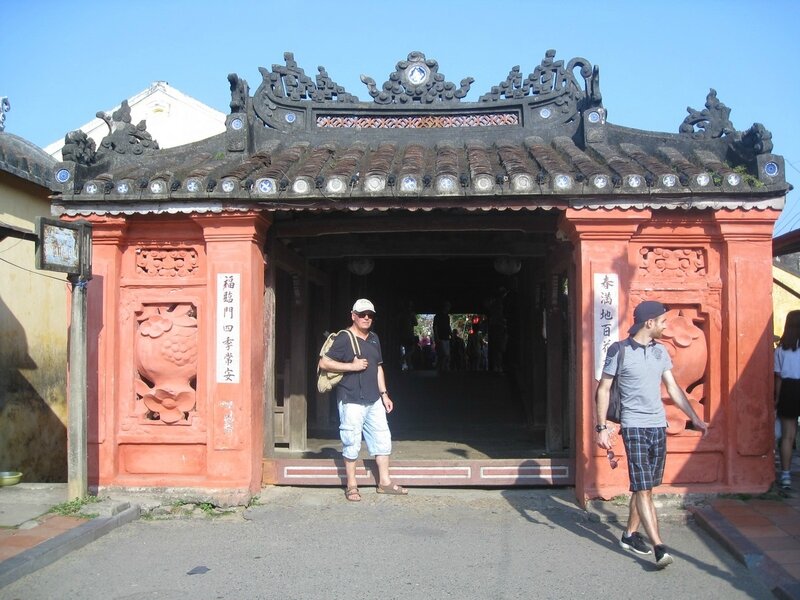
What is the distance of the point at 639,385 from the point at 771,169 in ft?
8.95

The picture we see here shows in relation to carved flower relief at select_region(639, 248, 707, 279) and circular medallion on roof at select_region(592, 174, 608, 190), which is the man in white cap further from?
carved flower relief at select_region(639, 248, 707, 279)

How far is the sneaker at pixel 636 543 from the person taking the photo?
556 centimetres

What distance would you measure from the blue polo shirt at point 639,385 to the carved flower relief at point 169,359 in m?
4.03

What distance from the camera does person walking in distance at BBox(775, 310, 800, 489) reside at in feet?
24.3

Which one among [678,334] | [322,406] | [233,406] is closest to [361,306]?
[233,406]

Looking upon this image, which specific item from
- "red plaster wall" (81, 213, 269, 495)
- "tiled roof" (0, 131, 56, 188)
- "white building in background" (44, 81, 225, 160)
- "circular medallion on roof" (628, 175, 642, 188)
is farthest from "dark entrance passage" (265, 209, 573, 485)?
"white building in background" (44, 81, 225, 160)

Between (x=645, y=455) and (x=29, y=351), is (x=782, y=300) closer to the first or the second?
(x=645, y=455)

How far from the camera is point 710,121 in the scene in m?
7.80

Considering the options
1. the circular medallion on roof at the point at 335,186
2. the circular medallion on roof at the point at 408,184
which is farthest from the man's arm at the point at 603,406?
the circular medallion on roof at the point at 335,186

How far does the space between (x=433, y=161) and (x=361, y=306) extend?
65.6 inches

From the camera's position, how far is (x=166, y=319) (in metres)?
7.36

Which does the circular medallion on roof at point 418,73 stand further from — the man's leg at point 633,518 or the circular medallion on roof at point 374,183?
the man's leg at point 633,518

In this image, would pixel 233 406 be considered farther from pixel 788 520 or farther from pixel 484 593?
pixel 788 520

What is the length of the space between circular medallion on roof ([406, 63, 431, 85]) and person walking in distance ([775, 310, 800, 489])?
4.77 meters
